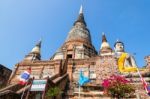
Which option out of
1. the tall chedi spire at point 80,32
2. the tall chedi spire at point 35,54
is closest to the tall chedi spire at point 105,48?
the tall chedi spire at point 80,32

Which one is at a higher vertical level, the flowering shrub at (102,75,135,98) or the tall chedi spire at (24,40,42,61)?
the tall chedi spire at (24,40,42,61)

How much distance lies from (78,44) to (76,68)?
8.47 m

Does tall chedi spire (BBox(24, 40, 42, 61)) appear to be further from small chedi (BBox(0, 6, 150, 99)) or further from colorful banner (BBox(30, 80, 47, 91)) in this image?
colorful banner (BBox(30, 80, 47, 91))

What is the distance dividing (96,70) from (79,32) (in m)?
13.8

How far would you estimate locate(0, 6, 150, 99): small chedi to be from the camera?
2125 centimetres

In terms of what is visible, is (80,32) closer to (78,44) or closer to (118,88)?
(78,44)

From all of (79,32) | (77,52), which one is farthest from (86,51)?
(79,32)

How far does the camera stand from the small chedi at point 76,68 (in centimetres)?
2125

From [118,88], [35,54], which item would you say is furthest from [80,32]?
[118,88]

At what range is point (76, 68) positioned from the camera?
30031 mm

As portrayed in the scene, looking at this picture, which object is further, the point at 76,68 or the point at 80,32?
the point at 80,32

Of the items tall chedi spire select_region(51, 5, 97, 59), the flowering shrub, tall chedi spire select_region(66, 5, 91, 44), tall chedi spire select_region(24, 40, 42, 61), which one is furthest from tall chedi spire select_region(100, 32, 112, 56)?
the flowering shrub

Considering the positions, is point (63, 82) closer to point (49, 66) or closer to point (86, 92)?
point (86, 92)

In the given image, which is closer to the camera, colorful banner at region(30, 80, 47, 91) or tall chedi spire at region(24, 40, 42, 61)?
colorful banner at region(30, 80, 47, 91)
